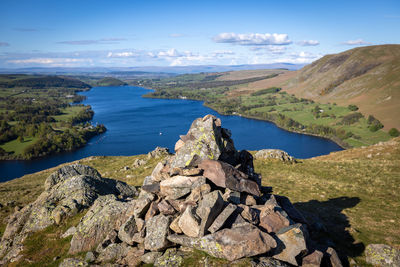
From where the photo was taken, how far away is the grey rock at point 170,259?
1266 cm

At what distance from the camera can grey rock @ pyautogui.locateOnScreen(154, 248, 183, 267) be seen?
12665 mm

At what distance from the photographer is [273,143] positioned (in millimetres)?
187250

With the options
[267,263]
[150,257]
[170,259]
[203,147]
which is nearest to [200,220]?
[170,259]

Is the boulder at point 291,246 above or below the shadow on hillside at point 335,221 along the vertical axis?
above

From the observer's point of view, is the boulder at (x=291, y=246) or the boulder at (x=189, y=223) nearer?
the boulder at (x=291, y=246)

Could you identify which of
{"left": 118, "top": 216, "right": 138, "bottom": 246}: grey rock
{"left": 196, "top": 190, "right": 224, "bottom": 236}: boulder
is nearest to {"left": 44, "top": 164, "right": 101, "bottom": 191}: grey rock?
{"left": 118, "top": 216, "right": 138, "bottom": 246}: grey rock

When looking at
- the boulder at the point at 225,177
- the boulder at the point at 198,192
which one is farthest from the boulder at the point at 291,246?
the boulder at the point at 198,192

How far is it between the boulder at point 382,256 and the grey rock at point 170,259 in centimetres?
1278

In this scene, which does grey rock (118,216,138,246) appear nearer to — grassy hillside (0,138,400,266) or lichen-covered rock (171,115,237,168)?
lichen-covered rock (171,115,237,168)

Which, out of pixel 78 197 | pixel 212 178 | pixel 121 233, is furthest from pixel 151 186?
pixel 78 197

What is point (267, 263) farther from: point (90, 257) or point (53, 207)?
point (53, 207)

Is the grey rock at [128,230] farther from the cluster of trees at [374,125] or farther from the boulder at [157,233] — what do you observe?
the cluster of trees at [374,125]

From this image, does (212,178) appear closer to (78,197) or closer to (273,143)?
(78,197)

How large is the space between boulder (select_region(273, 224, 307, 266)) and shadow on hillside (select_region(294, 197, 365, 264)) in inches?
225
